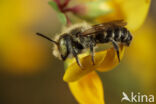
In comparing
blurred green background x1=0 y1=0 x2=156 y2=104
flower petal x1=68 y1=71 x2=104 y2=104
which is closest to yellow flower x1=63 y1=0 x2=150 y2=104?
flower petal x1=68 y1=71 x2=104 y2=104

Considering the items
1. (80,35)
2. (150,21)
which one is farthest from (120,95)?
(80,35)

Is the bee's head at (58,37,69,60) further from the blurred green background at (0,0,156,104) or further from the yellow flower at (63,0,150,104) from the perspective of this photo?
the blurred green background at (0,0,156,104)

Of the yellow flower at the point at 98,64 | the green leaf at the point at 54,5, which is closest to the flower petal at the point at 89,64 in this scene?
the yellow flower at the point at 98,64

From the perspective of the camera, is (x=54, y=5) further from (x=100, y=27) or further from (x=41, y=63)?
(x=41, y=63)

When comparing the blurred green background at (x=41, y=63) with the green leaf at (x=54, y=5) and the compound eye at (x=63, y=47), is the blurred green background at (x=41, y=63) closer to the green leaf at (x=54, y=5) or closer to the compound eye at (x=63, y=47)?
the green leaf at (x=54, y=5)

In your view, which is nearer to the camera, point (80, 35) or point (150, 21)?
point (80, 35)

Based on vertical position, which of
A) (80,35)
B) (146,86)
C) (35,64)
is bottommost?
(146,86)

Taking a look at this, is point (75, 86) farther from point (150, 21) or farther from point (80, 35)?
point (150, 21)
